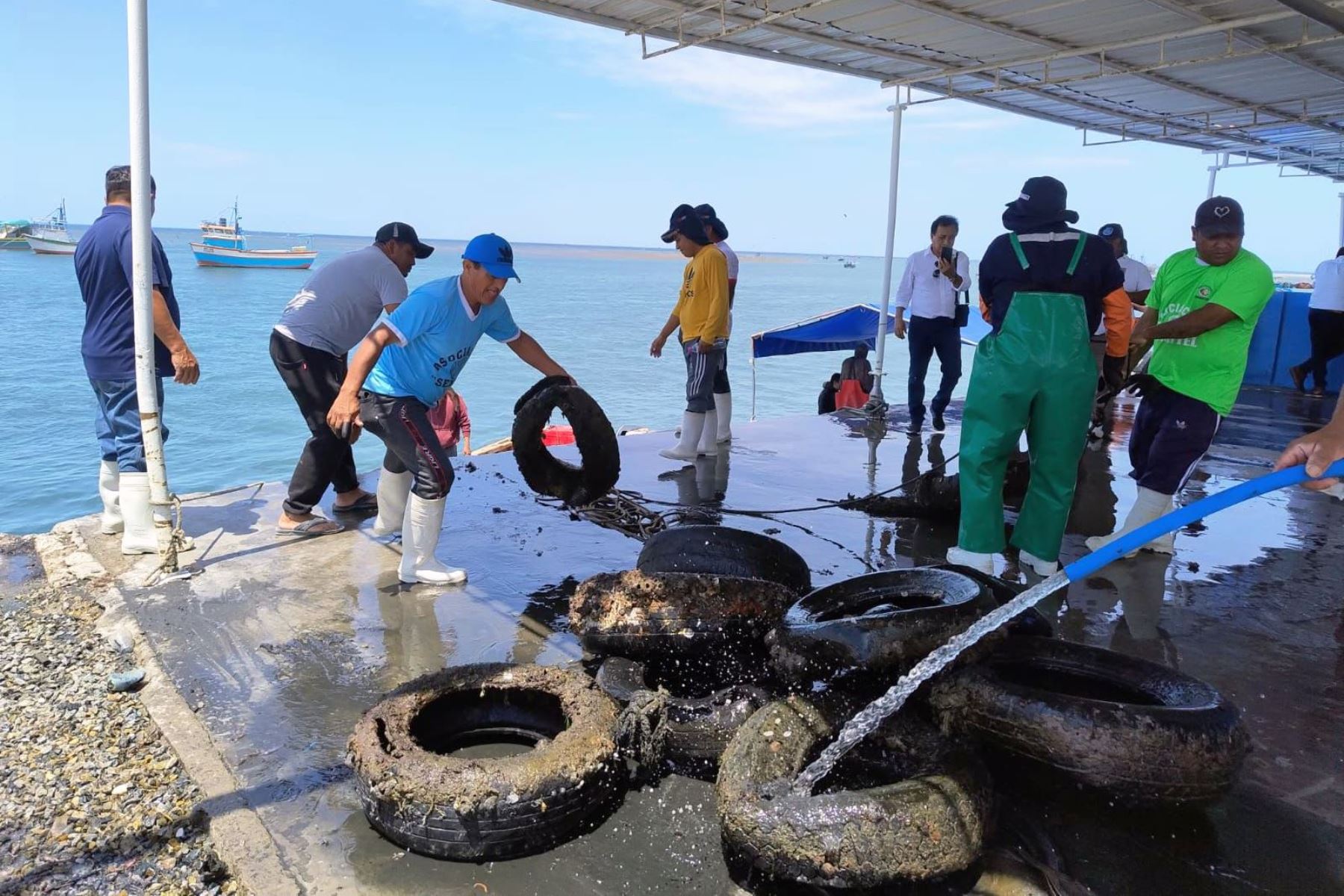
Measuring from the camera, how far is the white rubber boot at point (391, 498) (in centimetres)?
566

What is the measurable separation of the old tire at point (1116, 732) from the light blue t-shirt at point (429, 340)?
2993mm

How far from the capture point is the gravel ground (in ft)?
9.27

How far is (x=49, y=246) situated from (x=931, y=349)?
109 m

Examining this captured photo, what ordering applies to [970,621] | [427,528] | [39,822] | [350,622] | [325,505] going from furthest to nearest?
1. [325,505]
2. [427,528]
3. [350,622]
4. [970,621]
5. [39,822]

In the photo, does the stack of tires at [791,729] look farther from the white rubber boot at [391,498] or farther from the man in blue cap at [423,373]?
the white rubber boot at [391,498]

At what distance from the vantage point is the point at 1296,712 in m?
3.74

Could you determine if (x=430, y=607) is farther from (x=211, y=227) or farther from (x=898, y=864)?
(x=211, y=227)

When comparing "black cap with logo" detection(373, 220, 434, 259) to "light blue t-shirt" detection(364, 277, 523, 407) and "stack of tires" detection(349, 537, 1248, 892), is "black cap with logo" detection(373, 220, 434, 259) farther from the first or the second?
"stack of tires" detection(349, 537, 1248, 892)

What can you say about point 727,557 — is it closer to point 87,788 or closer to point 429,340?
point 429,340

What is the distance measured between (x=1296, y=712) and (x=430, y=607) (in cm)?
400

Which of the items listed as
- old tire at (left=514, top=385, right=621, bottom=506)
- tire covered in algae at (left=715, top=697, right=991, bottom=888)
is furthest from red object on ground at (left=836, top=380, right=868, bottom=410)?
tire covered in algae at (left=715, top=697, right=991, bottom=888)

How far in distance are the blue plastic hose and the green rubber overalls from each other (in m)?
1.82

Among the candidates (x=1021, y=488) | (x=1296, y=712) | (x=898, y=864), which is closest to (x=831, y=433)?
(x=1021, y=488)

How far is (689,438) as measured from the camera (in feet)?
26.7
